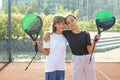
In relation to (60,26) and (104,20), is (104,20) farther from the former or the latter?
(60,26)

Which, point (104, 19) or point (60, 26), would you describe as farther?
point (104, 19)

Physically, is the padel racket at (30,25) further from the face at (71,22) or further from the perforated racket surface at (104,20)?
the perforated racket surface at (104,20)

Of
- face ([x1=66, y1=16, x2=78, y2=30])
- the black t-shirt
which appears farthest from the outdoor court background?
face ([x1=66, y1=16, x2=78, y2=30])

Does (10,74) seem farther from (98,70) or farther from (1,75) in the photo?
(98,70)

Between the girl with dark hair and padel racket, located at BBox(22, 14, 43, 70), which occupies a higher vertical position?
padel racket, located at BBox(22, 14, 43, 70)

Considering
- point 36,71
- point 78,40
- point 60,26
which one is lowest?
point 36,71

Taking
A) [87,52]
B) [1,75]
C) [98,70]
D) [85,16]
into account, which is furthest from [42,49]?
[85,16]

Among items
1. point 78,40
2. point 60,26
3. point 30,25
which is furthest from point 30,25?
point 78,40

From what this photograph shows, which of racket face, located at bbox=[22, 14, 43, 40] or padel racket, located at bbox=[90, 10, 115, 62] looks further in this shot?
padel racket, located at bbox=[90, 10, 115, 62]

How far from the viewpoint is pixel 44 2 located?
53.7 metres

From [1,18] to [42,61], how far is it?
474 cm

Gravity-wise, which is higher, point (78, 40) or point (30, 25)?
point (30, 25)

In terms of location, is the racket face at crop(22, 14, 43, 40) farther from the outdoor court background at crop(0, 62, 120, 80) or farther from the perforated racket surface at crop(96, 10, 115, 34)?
the outdoor court background at crop(0, 62, 120, 80)

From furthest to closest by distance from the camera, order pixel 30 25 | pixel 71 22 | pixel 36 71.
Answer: pixel 36 71
pixel 71 22
pixel 30 25
